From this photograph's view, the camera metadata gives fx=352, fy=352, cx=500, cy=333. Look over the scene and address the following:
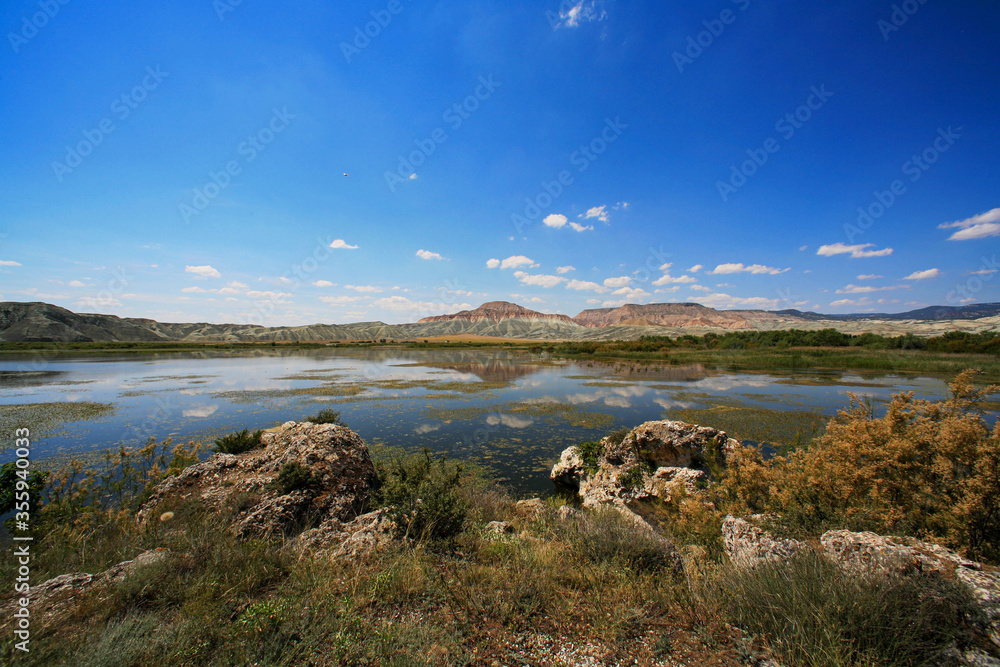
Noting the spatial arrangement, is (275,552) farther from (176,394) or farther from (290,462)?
(176,394)

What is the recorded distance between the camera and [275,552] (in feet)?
14.5

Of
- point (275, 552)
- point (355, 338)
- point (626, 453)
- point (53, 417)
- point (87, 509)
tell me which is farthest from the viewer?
point (355, 338)

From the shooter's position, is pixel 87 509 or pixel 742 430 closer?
pixel 87 509

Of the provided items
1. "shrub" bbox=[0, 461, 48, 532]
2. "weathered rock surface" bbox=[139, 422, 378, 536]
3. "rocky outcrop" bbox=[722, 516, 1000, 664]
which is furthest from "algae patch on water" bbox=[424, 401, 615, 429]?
"shrub" bbox=[0, 461, 48, 532]

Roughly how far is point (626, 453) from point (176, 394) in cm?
2785

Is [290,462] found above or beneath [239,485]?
above

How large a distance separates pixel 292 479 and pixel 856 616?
7.72m

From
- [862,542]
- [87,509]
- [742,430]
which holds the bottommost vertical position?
[742,430]

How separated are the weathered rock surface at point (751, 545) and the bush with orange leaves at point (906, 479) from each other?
315mm

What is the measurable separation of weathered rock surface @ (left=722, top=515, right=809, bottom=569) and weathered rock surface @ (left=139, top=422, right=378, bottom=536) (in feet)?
20.5

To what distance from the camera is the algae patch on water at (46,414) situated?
1448 centimetres

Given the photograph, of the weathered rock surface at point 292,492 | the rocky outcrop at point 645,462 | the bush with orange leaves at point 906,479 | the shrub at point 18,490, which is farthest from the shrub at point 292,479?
the bush with orange leaves at point 906,479

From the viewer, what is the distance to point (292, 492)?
650 cm

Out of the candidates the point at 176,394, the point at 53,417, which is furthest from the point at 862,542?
the point at 176,394
